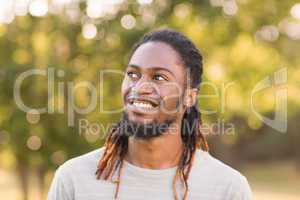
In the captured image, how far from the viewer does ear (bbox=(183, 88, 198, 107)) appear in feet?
10.6

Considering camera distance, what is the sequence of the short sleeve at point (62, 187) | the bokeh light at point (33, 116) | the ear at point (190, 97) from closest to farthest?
the short sleeve at point (62, 187), the ear at point (190, 97), the bokeh light at point (33, 116)

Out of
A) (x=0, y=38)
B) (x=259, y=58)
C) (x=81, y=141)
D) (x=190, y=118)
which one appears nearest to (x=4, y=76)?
(x=0, y=38)

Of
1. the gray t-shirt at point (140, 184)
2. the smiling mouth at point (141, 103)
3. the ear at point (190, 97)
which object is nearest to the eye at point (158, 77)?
the smiling mouth at point (141, 103)

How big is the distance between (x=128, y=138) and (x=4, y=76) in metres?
7.51

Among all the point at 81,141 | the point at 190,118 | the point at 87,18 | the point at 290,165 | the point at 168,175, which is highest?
the point at 87,18

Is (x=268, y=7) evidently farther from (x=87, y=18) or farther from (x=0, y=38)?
(x=0, y=38)

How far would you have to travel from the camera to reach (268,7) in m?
12.2

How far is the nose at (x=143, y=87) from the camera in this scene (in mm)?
2996

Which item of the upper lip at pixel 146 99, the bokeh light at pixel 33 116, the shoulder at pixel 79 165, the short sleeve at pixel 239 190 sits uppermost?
the upper lip at pixel 146 99

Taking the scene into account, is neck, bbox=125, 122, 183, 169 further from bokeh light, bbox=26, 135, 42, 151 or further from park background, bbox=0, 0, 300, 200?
→ bokeh light, bbox=26, 135, 42, 151

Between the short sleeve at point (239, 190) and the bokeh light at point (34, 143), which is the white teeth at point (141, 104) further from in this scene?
the bokeh light at point (34, 143)

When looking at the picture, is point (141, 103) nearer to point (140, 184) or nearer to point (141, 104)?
point (141, 104)

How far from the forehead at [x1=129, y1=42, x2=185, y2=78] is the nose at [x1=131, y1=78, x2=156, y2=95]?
6 cm

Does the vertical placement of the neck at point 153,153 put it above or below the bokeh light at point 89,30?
below
